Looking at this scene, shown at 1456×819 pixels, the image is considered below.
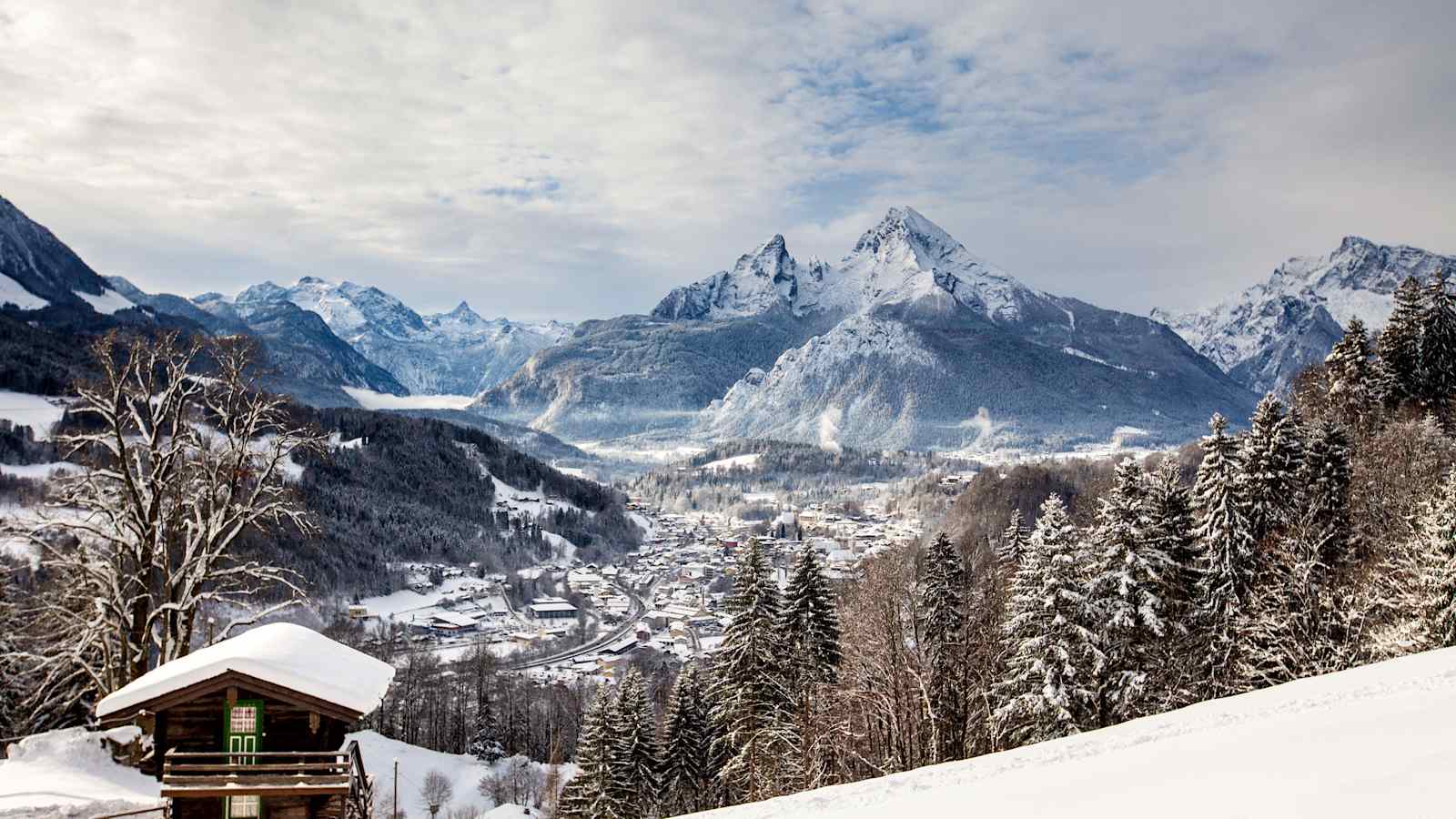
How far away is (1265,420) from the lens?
29297 millimetres

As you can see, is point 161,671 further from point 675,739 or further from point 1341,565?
point 1341,565

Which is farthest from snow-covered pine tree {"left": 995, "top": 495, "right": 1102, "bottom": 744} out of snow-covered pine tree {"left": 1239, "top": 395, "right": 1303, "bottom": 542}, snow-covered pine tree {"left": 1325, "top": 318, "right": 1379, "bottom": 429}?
snow-covered pine tree {"left": 1325, "top": 318, "right": 1379, "bottom": 429}

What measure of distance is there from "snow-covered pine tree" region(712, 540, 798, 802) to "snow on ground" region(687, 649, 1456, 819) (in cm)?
1284

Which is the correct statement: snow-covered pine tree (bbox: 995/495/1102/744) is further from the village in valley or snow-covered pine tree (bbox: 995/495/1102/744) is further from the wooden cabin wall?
the village in valley

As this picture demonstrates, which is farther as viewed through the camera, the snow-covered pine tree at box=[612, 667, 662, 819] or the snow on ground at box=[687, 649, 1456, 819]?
the snow-covered pine tree at box=[612, 667, 662, 819]

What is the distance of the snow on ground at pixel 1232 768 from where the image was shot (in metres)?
9.22

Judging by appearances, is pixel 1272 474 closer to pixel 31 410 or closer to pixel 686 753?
pixel 686 753

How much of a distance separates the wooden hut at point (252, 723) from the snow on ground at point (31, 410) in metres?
116

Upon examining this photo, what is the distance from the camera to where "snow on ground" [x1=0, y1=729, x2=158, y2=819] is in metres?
14.2

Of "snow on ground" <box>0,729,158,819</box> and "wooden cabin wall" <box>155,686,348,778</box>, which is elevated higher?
"wooden cabin wall" <box>155,686,348,778</box>

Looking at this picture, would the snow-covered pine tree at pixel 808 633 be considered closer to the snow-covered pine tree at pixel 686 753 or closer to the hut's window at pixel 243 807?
the snow-covered pine tree at pixel 686 753

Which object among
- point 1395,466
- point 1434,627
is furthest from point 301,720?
point 1395,466

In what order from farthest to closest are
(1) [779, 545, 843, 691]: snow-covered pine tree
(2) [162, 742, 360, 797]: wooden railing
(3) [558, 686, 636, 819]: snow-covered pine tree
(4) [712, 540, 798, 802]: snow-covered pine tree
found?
(3) [558, 686, 636, 819]: snow-covered pine tree
(1) [779, 545, 843, 691]: snow-covered pine tree
(4) [712, 540, 798, 802]: snow-covered pine tree
(2) [162, 742, 360, 797]: wooden railing

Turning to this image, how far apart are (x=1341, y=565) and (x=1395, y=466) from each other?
5.92 m
